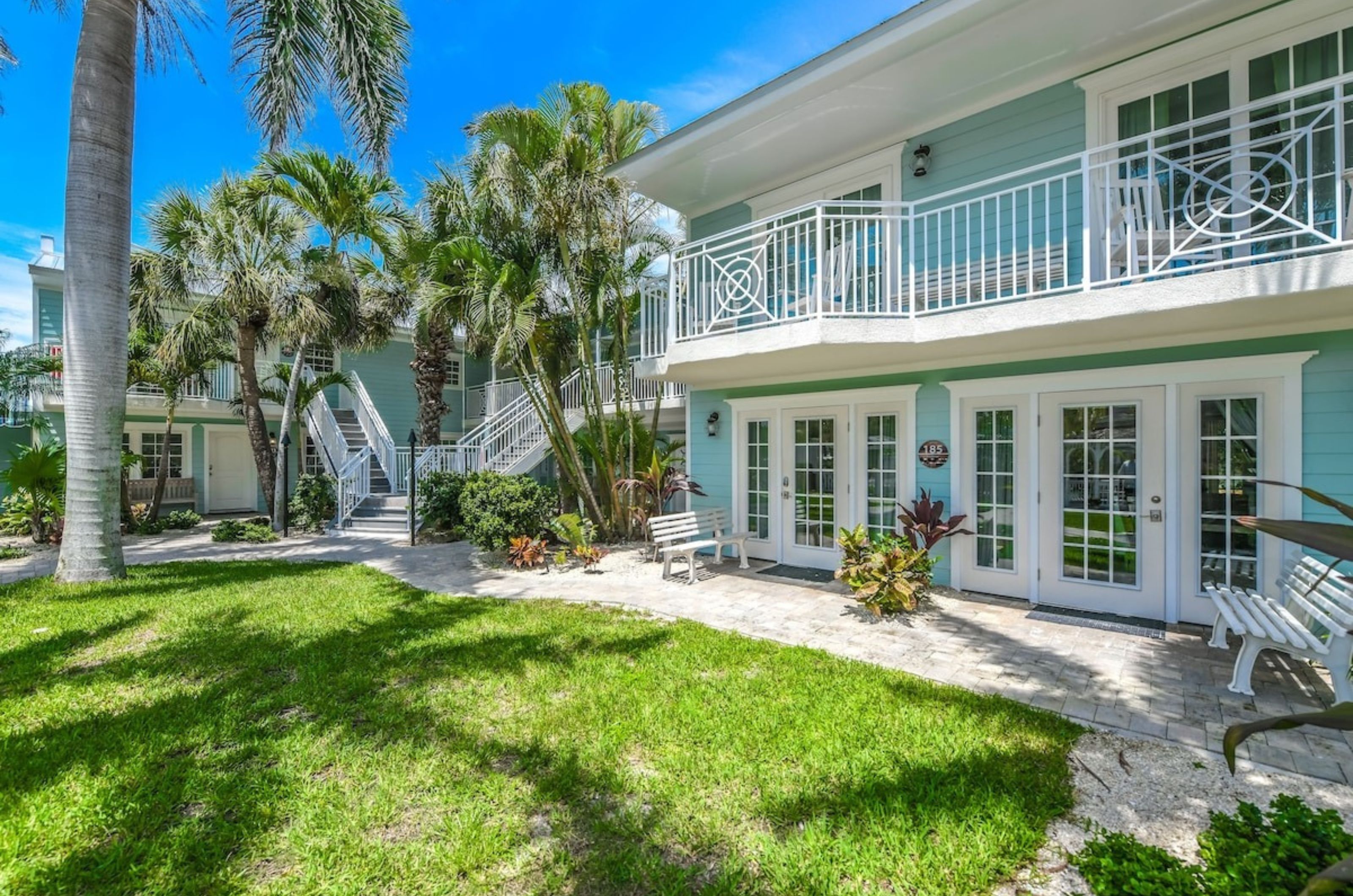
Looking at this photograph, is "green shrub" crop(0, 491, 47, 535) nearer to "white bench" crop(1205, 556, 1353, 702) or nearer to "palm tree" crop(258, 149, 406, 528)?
"palm tree" crop(258, 149, 406, 528)

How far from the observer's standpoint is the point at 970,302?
20.1 feet

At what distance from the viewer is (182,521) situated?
13.6m

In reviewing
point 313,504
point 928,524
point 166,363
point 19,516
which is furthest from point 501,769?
point 19,516

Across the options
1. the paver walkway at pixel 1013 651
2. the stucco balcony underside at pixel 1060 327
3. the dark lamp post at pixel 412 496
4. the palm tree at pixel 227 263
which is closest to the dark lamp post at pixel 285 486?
the palm tree at pixel 227 263

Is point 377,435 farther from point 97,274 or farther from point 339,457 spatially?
point 97,274

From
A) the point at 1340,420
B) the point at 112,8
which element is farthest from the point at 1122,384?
the point at 112,8

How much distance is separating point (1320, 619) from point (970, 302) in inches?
145

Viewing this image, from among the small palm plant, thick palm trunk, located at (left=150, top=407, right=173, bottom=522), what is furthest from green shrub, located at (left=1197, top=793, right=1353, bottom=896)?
thick palm trunk, located at (left=150, top=407, right=173, bottom=522)

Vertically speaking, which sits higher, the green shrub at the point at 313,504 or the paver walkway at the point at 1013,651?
the green shrub at the point at 313,504

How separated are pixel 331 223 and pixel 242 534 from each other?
664 centimetres

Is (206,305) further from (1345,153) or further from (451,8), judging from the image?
(1345,153)

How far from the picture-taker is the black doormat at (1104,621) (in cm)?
550

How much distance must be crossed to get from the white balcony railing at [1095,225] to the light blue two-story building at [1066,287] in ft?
0.14

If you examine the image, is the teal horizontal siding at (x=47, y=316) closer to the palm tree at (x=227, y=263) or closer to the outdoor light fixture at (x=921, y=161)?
the palm tree at (x=227, y=263)
